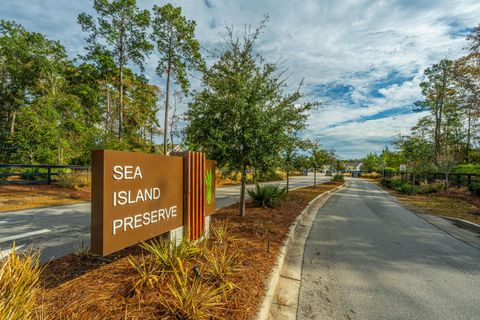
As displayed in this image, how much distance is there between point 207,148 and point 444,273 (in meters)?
5.23

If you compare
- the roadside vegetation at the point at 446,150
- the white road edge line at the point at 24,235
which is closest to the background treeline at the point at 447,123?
the roadside vegetation at the point at 446,150

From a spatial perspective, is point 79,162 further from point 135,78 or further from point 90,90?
point 135,78

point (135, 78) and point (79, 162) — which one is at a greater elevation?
point (135, 78)

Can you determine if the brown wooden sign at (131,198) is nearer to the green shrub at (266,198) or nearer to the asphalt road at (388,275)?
the asphalt road at (388,275)

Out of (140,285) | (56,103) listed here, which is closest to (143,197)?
(140,285)

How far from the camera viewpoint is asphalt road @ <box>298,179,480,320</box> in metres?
2.66

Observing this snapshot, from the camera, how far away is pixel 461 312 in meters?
2.60

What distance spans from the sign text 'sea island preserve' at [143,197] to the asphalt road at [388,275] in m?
2.08

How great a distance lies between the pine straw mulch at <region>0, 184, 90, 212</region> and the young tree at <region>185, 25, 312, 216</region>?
7.53m

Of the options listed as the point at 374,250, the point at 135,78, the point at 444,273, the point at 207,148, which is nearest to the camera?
the point at 444,273

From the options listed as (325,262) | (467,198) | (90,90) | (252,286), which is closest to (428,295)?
(325,262)

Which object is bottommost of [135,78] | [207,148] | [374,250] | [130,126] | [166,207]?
[374,250]

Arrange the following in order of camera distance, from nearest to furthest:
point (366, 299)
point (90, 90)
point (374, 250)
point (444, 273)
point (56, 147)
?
point (366, 299) < point (444, 273) < point (374, 250) < point (56, 147) < point (90, 90)

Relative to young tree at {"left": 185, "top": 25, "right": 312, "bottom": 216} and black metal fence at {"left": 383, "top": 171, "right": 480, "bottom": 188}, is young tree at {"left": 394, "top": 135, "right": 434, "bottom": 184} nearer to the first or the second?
black metal fence at {"left": 383, "top": 171, "right": 480, "bottom": 188}
